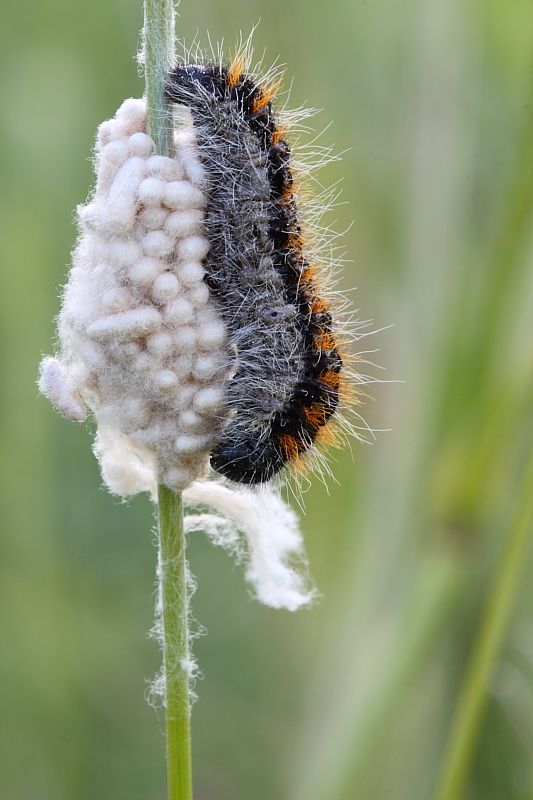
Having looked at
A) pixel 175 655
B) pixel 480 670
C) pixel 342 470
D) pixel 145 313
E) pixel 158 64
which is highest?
pixel 342 470

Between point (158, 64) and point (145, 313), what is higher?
point (158, 64)

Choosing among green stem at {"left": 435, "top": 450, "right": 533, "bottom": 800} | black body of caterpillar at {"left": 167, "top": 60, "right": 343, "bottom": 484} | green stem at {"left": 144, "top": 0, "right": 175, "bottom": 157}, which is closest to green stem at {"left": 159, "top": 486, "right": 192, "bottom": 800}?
black body of caterpillar at {"left": 167, "top": 60, "right": 343, "bottom": 484}

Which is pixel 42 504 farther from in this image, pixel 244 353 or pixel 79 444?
pixel 244 353

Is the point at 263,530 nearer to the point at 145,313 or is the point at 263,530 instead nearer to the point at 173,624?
the point at 173,624

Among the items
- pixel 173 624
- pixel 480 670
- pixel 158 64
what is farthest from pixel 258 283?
pixel 480 670

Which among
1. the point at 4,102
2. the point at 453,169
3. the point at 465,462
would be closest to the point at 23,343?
the point at 4,102

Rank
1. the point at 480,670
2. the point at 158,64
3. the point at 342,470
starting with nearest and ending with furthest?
the point at 158,64, the point at 480,670, the point at 342,470

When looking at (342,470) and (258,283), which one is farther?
(342,470)
